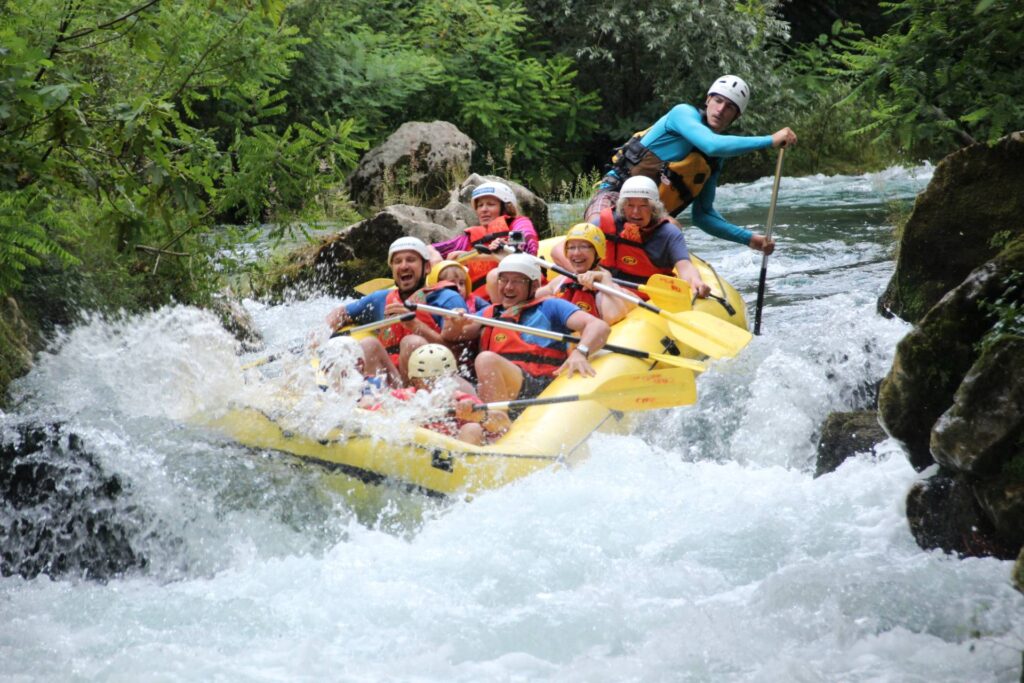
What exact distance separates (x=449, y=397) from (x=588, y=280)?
1428 millimetres

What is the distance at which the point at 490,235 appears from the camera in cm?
689

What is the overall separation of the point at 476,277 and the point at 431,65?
888 centimetres

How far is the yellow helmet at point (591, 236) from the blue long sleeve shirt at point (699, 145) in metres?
0.74

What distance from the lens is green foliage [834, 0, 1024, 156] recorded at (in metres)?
4.66

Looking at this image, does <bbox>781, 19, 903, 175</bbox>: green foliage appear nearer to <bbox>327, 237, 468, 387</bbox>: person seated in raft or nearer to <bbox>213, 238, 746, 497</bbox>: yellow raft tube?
<bbox>327, 237, 468, 387</bbox>: person seated in raft

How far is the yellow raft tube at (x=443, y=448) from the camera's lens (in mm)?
4598

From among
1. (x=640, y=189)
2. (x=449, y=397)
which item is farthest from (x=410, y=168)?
(x=449, y=397)

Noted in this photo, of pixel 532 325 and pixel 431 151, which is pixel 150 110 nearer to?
pixel 532 325

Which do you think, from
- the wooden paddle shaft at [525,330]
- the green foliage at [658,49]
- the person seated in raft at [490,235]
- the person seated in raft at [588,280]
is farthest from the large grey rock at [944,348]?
the green foliage at [658,49]

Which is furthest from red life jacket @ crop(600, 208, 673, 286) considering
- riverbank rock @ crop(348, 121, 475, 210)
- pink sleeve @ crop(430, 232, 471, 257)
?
riverbank rock @ crop(348, 121, 475, 210)

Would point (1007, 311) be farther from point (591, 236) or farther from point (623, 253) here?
point (623, 253)

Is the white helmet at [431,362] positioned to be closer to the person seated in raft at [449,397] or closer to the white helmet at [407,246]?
the person seated in raft at [449,397]

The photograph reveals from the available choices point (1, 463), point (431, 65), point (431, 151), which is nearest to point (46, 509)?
point (1, 463)

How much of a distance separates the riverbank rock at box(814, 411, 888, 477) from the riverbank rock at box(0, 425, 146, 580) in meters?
2.85
